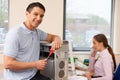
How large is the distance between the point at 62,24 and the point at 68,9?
0.33 m

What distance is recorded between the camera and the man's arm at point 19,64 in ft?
5.04

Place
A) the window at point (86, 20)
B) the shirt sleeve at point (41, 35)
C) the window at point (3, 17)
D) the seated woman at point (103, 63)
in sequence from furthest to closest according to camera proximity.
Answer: the window at point (86, 20)
the window at point (3, 17)
the seated woman at point (103, 63)
the shirt sleeve at point (41, 35)

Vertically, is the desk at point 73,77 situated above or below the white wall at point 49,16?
below

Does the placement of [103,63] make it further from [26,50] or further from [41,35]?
[26,50]

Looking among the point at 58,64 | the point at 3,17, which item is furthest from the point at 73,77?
the point at 3,17

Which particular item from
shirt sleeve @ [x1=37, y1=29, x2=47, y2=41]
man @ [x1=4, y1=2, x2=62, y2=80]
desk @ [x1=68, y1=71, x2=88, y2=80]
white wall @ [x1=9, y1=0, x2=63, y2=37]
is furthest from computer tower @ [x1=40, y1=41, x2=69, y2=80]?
white wall @ [x1=9, y1=0, x2=63, y2=37]

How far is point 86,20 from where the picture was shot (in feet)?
11.4

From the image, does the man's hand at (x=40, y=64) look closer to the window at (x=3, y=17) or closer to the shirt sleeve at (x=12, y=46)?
the shirt sleeve at (x=12, y=46)

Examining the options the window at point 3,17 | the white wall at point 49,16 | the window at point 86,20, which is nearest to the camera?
the white wall at point 49,16

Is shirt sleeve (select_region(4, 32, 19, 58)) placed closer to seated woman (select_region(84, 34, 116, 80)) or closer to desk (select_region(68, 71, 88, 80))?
desk (select_region(68, 71, 88, 80))

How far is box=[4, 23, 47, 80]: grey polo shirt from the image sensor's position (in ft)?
5.08

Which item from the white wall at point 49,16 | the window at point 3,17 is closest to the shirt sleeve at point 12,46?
the white wall at point 49,16

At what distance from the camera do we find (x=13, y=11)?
3.08 meters

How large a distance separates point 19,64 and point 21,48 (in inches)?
5.2
